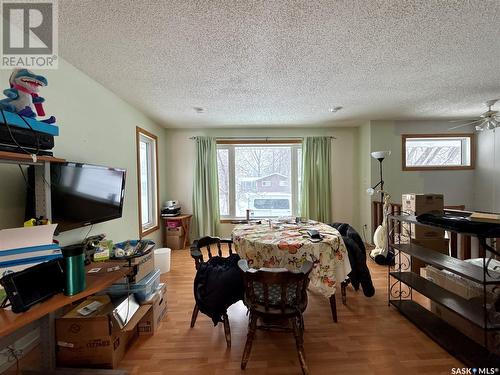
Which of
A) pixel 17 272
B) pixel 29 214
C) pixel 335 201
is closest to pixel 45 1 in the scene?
pixel 29 214

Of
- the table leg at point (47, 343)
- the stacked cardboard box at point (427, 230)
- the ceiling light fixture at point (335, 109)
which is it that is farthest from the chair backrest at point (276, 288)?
the ceiling light fixture at point (335, 109)

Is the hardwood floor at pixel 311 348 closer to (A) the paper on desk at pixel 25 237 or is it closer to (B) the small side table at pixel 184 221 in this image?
(A) the paper on desk at pixel 25 237

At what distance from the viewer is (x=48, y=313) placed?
4.06ft

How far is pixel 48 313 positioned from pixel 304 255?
172cm

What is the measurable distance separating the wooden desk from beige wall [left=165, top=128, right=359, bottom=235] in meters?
2.93

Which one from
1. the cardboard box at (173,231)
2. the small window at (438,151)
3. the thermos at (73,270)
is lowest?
the cardboard box at (173,231)

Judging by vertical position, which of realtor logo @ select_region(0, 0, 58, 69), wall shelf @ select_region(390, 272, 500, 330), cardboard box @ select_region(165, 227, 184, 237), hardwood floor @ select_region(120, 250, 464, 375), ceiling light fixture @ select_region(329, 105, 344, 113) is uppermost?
ceiling light fixture @ select_region(329, 105, 344, 113)

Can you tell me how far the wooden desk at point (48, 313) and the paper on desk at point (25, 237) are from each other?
300mm

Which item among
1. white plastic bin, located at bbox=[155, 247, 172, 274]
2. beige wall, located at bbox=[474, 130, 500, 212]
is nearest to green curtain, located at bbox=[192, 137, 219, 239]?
white plastic bin, located at bbox=[155, 247, 172, 274]

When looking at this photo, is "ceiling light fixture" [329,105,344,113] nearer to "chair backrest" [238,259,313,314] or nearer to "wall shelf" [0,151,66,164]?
"chair backrest" [238,259,313,314]

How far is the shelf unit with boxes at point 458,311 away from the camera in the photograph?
1493 millimetres

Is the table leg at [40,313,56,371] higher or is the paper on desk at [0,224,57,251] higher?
the paper on desk at [0,224,57,251]

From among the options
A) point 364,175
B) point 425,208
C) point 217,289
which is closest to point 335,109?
point 364,175

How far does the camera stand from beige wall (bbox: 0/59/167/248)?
5.16 ft
